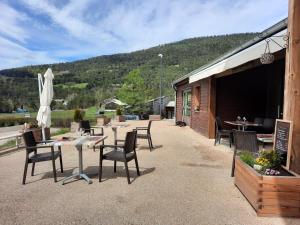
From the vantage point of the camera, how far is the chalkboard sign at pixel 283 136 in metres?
3.50

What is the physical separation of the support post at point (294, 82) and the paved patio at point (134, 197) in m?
0.92

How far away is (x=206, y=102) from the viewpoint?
32.7ft

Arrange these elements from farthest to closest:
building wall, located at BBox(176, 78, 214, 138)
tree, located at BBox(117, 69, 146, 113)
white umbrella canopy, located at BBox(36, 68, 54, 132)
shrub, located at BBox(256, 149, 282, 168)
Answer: tree, located at BBox(117, 69, 146, 113), building wall, located at BBox(176, 78, 214, 138), white umbrella canopy, located at BBox(36, 68, 54, 132), shrub, located at BBox(256, 149, 282, 168)

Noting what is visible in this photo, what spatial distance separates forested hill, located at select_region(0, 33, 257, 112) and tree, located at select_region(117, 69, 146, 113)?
458 inches

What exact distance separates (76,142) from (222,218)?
8.53 ft

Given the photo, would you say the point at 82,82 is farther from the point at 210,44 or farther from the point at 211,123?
the point at 211,123

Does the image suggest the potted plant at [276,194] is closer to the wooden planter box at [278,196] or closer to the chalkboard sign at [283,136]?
the wooden planter box at [278,196]

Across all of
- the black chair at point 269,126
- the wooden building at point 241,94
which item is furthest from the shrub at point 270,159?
the wooden building at point 241,94

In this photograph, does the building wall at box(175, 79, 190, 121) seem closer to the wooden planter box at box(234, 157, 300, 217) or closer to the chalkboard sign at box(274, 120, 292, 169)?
the chalkboard sign at box(274, 120, 292, 169)

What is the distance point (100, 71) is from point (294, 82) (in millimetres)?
49663

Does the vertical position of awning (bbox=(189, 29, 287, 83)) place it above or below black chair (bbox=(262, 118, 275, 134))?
above

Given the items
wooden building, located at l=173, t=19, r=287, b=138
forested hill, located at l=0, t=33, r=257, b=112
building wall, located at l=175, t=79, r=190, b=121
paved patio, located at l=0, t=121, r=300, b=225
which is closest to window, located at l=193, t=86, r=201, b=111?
wooden building, located at l=173, t=19, r=287, b=138

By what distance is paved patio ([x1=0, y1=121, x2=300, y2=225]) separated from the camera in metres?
3.05

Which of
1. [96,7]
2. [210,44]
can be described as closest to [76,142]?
[96,7]
